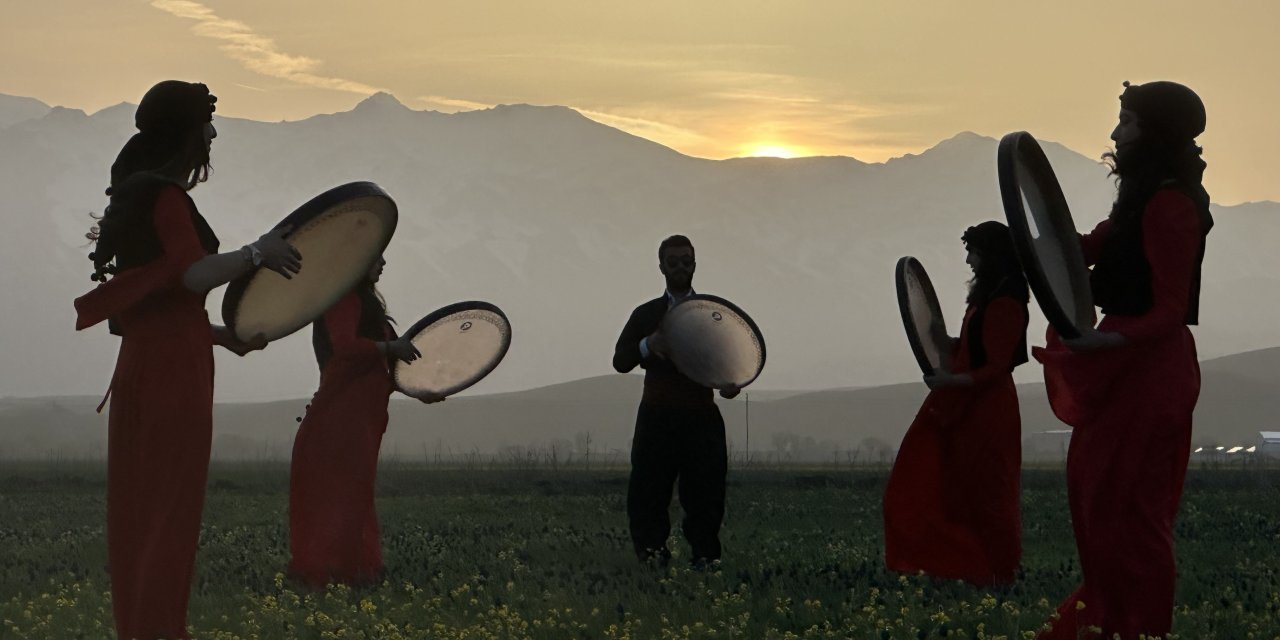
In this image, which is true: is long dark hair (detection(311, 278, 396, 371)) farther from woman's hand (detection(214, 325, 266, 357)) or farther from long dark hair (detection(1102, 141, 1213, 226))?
long dark hair (detection(1102, 141, 1213, 226))

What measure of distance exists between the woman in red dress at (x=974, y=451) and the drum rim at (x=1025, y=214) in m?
4.33

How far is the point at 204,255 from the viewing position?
988 centimetres

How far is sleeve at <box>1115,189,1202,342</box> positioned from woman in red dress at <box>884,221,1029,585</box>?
169 inches

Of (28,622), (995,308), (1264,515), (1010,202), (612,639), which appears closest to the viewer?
(1010,202)

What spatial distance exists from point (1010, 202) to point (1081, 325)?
1012 millimetres

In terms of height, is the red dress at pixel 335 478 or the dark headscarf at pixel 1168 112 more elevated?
the dark headscarf at pixel 1168 112

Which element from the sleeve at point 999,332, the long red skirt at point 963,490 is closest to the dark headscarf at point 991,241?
the sleeve at point 999,332

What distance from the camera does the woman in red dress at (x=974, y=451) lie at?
47.4ft

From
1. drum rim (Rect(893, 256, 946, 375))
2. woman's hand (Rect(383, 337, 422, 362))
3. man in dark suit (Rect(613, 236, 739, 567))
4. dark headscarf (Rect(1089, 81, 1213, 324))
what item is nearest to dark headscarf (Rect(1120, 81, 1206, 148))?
dark headscarf (Rect(1089, 81, 1213, 324))

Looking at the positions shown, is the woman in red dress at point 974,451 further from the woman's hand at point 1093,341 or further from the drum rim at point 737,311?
the woman's hand at point 1093,341

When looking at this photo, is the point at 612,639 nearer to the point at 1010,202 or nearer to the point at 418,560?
the point at 1010,202

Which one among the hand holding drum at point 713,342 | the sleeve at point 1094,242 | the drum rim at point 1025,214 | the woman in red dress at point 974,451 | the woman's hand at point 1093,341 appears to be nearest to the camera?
the drum rim at point 1025,214

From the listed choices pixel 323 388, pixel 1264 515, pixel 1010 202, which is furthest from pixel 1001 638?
pixel 1264 515

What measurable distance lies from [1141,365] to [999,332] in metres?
4.27
